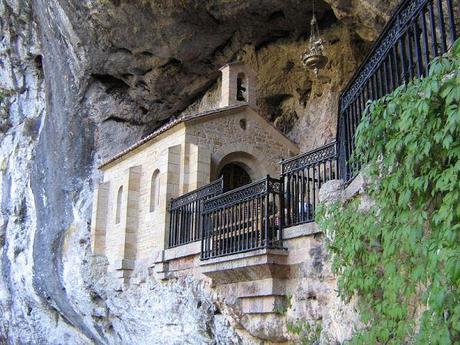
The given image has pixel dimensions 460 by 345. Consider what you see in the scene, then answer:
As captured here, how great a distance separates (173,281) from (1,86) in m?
15.4

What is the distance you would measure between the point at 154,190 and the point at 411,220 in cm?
967

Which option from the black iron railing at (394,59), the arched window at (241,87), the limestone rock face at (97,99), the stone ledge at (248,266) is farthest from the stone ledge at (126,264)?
the black iron railing at (394,59)

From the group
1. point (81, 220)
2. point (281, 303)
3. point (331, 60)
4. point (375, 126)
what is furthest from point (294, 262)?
point (81, 220)

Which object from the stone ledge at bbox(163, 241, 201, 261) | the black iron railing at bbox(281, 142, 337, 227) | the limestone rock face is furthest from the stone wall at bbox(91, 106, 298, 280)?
the black iron railing at bbox(281, 142, 337, 227)

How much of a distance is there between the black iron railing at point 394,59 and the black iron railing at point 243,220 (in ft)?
4.86

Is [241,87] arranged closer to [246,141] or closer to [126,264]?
[246,141]

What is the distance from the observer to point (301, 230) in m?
7.26

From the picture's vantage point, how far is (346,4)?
11250 mm

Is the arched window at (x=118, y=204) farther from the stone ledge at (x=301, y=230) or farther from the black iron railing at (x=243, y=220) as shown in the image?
the stone ledge at (x=301, y=230)

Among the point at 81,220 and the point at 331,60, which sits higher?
the point at 331,60

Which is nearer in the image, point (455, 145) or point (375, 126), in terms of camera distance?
point (455, 145)

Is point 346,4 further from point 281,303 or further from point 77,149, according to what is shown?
point 77,149

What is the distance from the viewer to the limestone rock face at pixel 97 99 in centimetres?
1492

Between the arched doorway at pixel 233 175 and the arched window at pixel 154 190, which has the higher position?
the arched doorway at pixel 233 175
